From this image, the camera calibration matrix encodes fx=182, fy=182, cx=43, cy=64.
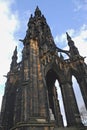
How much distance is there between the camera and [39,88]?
12.6 m

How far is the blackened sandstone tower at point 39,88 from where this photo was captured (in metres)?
11.0

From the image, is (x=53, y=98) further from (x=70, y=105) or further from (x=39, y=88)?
(x=39, y=88)

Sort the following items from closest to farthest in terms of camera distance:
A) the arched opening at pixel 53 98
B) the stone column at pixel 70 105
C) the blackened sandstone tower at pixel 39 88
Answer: the blackened sandstone tower at pixel 39 88
the stone column at pixel 70 105
the arched opening at pixel 53 98

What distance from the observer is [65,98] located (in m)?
15.6

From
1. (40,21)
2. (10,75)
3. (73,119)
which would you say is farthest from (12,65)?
(73,119)

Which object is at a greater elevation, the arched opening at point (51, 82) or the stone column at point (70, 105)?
the arched opening at point (51, 82)

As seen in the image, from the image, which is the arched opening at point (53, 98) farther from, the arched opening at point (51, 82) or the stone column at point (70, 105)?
the stone column at point (70, 105)

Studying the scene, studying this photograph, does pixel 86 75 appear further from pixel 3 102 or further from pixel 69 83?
pixel 3 102

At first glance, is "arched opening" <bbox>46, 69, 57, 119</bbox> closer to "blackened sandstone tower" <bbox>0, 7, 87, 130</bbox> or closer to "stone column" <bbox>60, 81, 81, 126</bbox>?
"blackened sandstone tower" <bbox>0, 7, 87, 130</bbox>

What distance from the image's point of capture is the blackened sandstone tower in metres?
11.0

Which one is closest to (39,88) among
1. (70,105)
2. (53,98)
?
(70,105)

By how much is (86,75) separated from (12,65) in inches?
383

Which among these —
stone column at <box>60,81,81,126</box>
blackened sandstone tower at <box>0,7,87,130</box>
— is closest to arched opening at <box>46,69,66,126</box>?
blackened sandstone tower at <box>0,7,87,130</box>

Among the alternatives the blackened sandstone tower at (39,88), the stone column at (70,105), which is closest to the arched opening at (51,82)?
the blackened sandstone tower at (39,88)
